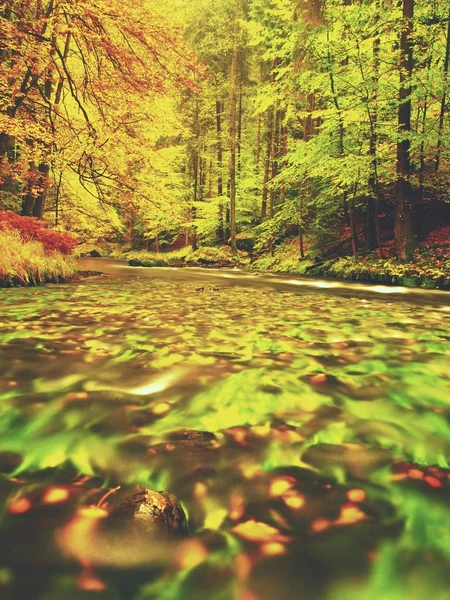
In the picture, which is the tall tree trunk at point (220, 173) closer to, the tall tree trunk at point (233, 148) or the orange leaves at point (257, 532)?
the tall tree trunk at point (233, 148)

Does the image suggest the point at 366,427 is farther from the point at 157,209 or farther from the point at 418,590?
the point at 157,209

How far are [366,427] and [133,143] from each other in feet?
27.5

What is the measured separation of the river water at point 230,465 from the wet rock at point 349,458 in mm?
10

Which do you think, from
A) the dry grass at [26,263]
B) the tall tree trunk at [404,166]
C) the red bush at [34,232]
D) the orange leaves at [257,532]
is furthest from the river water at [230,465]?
the tall tree trunk at [404,166]

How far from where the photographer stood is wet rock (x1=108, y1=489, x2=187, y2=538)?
4.54 feet

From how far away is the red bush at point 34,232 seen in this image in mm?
9844

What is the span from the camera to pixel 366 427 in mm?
2215

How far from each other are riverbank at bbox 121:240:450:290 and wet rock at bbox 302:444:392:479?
1000 cm

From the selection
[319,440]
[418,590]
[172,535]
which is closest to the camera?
[418,590]

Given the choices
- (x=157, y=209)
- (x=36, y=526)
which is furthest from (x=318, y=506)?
(x=157, y=209)

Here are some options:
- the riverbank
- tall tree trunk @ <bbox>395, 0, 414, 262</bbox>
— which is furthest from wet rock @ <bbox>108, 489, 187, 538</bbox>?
tall tree trunk @ <bbox>395, 0, 414, 262</bbox>

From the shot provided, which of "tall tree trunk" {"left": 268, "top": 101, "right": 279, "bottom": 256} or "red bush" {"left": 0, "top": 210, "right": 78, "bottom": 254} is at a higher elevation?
"tall tree trunk" {"left": 268, "top": 101, "right": 279, "bottom": 256}

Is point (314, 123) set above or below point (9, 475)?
above

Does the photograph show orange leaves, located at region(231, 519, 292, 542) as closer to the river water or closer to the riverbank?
the river water
